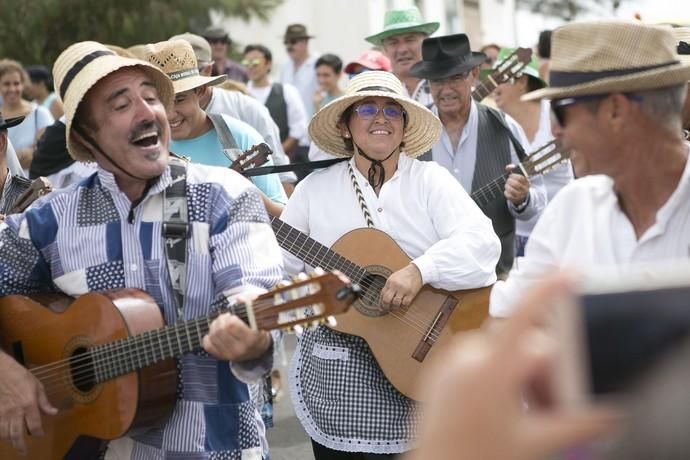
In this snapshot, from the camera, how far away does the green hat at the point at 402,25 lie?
8.40m

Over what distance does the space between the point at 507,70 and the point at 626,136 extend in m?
5.06

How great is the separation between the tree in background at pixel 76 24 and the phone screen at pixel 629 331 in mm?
21013

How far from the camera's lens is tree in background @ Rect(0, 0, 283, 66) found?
71.5 feet

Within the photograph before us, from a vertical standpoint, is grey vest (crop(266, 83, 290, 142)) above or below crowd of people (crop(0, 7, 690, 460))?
below

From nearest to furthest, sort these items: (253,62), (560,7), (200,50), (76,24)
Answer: (200,50), (253,62), (76,24), (560,7)

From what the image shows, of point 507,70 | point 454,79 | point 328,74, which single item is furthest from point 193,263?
point 328,74

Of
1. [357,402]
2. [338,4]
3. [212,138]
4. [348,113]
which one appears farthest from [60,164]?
[338,4]

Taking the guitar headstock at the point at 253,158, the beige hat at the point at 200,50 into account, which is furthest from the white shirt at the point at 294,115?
the guitar headstock at the point at 253,158

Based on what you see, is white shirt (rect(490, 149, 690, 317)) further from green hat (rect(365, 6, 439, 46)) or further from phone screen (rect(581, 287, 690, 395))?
green hat (rect(365, 6, 439, 46))

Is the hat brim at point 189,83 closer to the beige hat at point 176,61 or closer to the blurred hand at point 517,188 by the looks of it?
the beige hat at point 176,61

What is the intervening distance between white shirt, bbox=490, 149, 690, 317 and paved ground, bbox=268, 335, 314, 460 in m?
4.01

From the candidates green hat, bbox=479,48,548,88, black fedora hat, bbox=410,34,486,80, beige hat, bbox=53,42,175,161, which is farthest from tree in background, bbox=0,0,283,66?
beige hat, bbox=53,42,175,161

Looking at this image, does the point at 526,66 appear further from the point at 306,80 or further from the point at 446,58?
the point at 306,80

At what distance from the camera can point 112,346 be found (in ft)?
11.4
